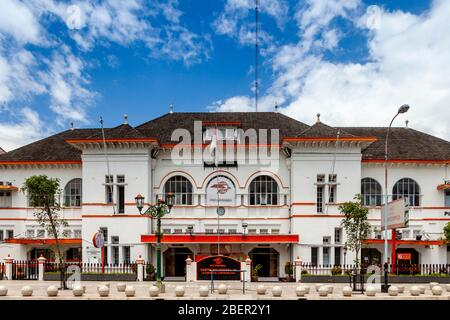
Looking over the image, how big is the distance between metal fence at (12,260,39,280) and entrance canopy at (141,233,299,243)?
25.5ft

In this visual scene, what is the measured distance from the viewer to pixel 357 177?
137ft

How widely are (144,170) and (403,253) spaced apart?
2096 cm

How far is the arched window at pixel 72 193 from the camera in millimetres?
44938

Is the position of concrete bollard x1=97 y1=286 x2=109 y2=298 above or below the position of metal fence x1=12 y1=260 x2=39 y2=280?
above

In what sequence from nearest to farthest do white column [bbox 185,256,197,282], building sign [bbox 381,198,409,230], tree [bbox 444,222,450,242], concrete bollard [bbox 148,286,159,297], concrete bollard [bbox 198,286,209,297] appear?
concrete bollard [bbox 148,286,159,297] < concrete bollard [bbox 198,286,209,297] < building sign [bbox 381,198,409,230] < white column [bbox 185,256,197,282] < tree [bbox 444,222,450,242]

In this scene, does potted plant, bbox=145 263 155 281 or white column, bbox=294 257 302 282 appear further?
white column, bbox=294 257 302 282

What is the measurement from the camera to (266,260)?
43031 mm

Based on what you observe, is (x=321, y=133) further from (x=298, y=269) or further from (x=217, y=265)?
(x=217, y=265)

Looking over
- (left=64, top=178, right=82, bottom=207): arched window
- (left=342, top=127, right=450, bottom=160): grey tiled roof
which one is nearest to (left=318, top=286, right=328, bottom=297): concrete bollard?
(left=342, top=127, right=450, bottom=160): grey tiled roof

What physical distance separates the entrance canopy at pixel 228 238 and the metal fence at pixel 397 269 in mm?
2582

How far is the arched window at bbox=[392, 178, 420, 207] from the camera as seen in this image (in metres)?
43.7

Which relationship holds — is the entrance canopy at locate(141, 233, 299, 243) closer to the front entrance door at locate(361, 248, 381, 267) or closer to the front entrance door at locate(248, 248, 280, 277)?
the front entrance door at locate(248, 248, 280, 277)

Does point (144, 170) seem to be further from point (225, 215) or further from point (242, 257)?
point (242, 257)

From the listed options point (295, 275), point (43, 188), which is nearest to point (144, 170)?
point (43, 188)
